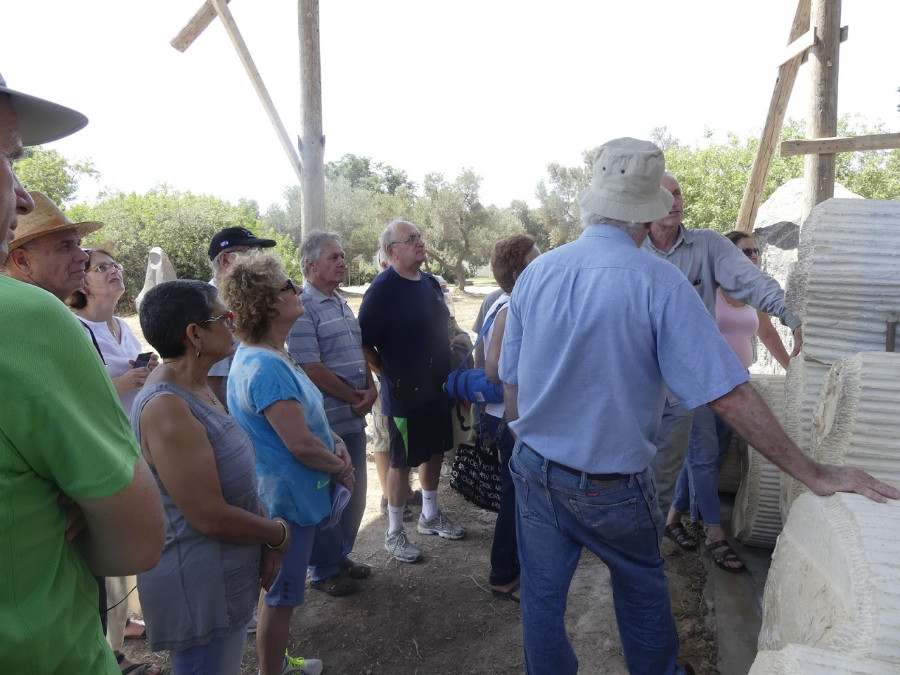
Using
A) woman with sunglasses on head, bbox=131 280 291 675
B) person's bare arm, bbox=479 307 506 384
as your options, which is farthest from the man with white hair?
woman with sunglasses on head, bbox=131 280 291 675

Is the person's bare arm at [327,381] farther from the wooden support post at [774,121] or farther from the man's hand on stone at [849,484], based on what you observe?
the wooden support post at [774,121]

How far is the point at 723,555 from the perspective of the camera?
3.21m

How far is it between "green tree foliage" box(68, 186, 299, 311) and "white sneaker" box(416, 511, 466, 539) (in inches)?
493

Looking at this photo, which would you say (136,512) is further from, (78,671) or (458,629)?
(458,629)

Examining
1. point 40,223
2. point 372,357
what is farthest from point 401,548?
point 40,223

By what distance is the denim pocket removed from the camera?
1910mm

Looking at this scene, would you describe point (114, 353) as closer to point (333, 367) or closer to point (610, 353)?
point (333, 367)

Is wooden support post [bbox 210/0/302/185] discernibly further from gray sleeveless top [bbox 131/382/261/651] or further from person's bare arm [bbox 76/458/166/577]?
person's bare arm [bbox 76/458/166/577]

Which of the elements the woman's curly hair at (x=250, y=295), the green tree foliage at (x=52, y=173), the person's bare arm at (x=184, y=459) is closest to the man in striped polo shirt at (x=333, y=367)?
the woman's curly hair at (x=250, y=295)

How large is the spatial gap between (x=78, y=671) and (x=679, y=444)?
2.64 meters

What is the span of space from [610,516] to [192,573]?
1.26 metres

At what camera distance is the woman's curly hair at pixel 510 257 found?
133 inches

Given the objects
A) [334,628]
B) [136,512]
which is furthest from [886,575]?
[334,628]

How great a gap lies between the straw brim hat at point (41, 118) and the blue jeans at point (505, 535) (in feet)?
7.71
